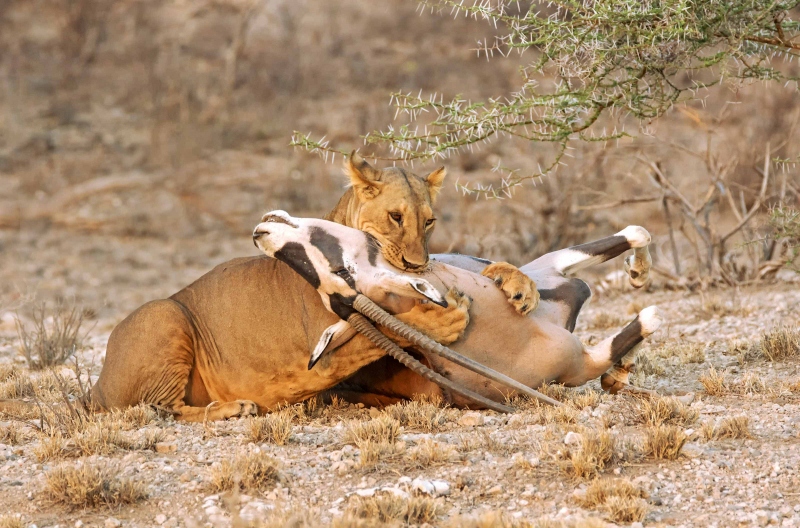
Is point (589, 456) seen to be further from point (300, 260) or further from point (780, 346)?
point (780, 346)

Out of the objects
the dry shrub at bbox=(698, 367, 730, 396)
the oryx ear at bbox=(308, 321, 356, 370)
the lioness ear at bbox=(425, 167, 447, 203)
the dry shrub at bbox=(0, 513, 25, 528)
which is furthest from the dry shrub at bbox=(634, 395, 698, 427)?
the dry shrub at bbox=(0, 513, 25, 528)

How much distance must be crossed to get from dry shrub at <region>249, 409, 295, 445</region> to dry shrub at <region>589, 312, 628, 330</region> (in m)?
3.97

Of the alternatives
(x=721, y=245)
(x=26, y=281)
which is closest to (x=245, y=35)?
(x=26, y=281)

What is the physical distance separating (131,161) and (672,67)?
12.6m

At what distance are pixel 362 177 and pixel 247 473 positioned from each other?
1.66 meters

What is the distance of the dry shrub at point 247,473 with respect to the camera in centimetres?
391

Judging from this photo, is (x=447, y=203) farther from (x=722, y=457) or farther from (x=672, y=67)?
(x=722, y=457)

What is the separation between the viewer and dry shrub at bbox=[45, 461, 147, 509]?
3.86 meters

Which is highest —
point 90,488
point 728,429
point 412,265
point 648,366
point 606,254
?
point 412,265

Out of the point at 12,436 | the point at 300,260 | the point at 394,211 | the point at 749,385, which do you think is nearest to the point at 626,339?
the point at 749,385

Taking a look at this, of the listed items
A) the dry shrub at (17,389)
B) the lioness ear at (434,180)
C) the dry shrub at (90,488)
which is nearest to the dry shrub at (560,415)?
the lioness ear at (434,180)

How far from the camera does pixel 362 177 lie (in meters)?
4.90

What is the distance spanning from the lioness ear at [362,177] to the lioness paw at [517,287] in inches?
Result: 29.3

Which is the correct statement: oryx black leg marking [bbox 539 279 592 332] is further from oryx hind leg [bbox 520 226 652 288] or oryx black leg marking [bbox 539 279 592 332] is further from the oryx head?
the oryx head
